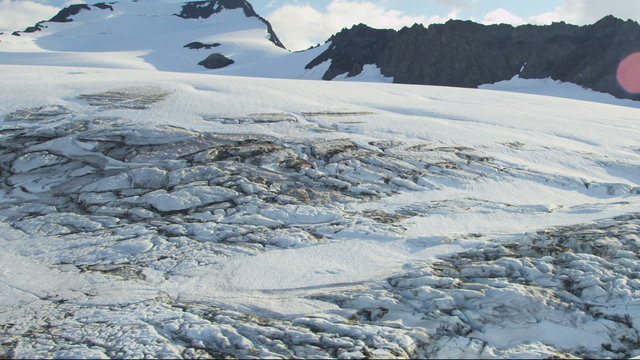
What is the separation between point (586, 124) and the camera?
35.2ft

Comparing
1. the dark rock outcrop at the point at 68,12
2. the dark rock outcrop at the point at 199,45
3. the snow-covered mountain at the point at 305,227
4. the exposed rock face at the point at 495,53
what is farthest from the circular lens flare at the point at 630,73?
the dark rock outcrop at the point at 68,12

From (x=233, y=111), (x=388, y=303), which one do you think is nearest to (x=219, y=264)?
(x=388, y=303)

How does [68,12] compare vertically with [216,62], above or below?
above

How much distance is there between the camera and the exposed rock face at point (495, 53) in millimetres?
41406

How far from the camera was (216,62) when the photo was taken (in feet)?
203

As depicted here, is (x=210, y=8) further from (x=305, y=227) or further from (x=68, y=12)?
(x=305, y=227)

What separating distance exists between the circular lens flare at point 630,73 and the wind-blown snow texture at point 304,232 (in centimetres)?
3289

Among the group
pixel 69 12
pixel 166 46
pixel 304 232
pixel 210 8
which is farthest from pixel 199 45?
pixel 304 232

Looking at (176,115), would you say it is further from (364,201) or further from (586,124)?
(586,124)

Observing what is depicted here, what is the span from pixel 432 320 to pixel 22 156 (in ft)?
20.9

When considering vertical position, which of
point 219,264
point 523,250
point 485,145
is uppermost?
point 485,145

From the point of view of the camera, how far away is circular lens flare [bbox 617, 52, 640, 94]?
1474 inches

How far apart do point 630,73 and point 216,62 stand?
1781 inches

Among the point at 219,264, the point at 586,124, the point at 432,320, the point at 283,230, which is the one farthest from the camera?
the point at 586,124
